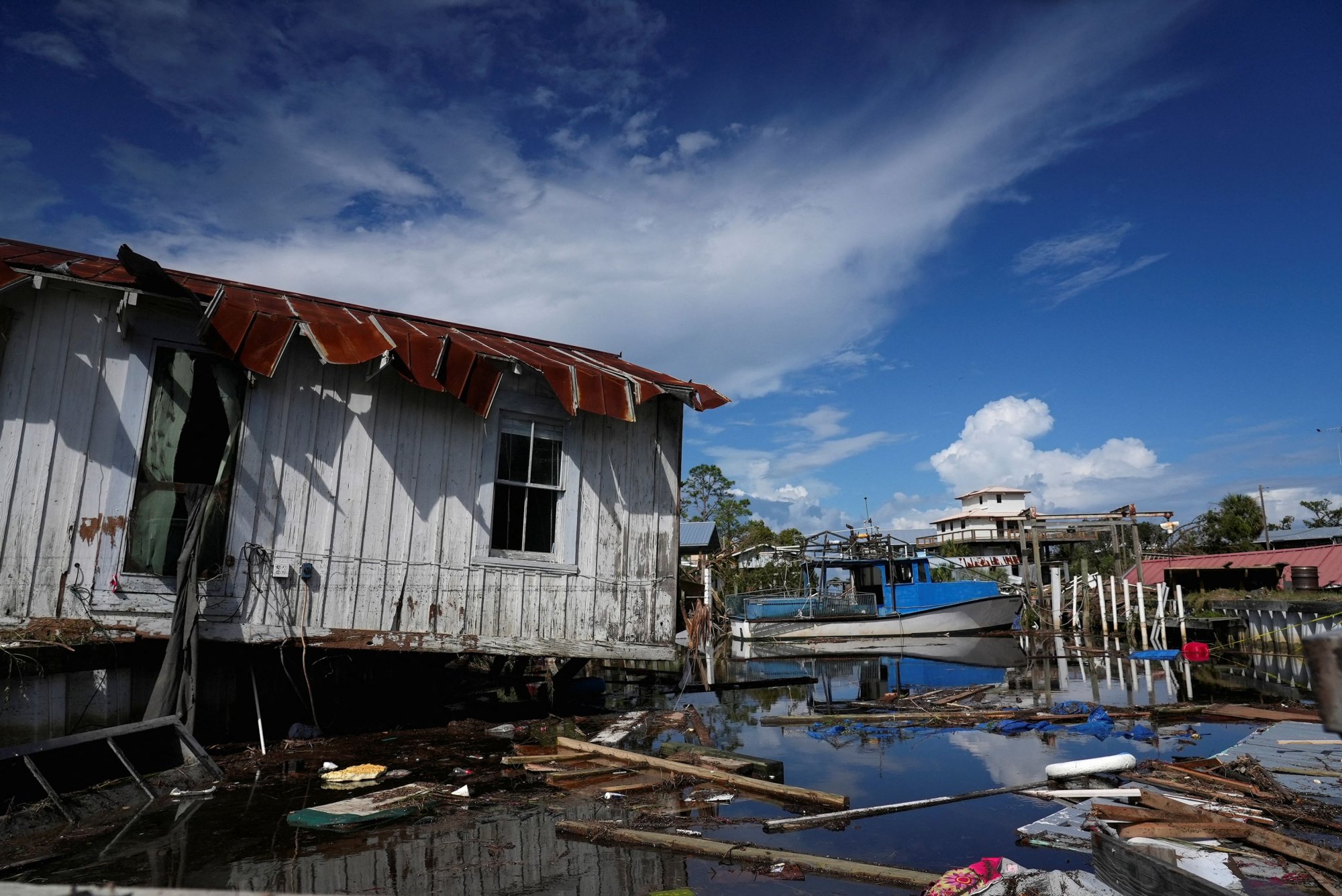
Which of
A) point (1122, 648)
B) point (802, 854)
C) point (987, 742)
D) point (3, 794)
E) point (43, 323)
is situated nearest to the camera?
point (802, 854)

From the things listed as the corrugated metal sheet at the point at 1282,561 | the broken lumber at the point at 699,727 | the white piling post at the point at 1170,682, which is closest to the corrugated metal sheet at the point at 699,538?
the white piling post at the point at 1170,682

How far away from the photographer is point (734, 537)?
4306 centimetres

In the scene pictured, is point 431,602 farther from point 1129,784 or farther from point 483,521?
point 1129,784

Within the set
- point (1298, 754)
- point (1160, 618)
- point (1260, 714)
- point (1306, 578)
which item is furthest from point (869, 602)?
point (1298, 754)

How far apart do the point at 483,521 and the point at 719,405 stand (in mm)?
3431

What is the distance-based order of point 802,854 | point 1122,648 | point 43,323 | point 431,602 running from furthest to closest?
point 1122,648 → point 431,602 → point 43,323 → point 802,854

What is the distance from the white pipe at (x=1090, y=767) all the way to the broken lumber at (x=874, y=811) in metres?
0.14

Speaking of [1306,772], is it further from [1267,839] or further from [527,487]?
[527,487]

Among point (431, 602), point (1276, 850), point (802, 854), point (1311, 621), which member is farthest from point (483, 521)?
point (1311, 621)

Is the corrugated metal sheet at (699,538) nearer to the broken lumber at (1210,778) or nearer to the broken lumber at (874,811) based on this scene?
the broken lumber at (1210,778)

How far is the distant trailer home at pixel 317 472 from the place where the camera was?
7.45 metres

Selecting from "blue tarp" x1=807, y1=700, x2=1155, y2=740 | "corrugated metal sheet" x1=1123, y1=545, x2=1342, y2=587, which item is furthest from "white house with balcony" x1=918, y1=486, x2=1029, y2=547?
"blue tarp" x1=807, y1=700, x2=1155, y2=740

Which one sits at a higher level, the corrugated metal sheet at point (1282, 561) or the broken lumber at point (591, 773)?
the corrugated metal sheet at point (1282, 561)

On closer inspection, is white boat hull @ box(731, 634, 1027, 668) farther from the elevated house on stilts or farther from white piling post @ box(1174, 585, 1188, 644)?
the elevated house on stilts
